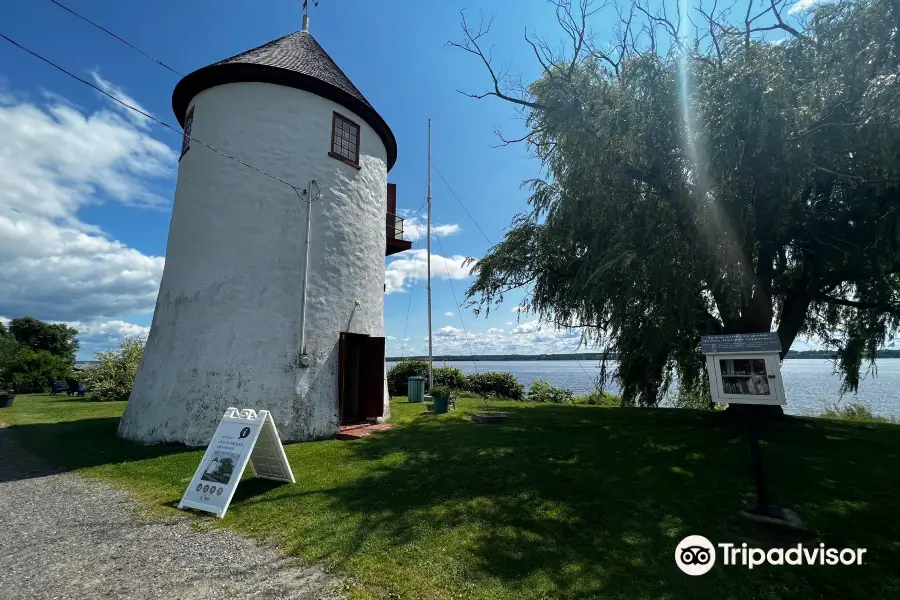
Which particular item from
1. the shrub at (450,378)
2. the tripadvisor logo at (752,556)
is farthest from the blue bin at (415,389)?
the tripadvisor logo at (752,556)

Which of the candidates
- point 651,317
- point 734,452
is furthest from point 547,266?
point 734,452

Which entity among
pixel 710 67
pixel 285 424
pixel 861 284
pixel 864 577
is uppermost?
pixel 710 67

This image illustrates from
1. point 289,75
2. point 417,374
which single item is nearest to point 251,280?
point 289,75

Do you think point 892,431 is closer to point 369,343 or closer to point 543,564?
point 543,564

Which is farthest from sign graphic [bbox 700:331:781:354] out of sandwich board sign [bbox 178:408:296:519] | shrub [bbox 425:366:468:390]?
shrub [bbox 425:366:468:390]

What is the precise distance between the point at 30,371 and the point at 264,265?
27.3 m

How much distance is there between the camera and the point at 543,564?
4.09 metres

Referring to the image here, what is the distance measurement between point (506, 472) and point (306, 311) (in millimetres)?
5767

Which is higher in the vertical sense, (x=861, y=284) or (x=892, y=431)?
(x=861, y=284)

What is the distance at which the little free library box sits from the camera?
4906mm

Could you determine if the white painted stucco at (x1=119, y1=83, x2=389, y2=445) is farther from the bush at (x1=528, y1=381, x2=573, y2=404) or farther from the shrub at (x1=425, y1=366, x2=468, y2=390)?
the bush at (x1=528, y1=381, x2=573, y2=404)

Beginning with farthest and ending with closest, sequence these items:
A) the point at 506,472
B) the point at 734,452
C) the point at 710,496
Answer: the point at 734,452, the point at 506,472, the point at 710,496

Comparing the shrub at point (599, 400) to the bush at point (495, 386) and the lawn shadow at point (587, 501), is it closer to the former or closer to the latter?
the bush at point (495, 386)

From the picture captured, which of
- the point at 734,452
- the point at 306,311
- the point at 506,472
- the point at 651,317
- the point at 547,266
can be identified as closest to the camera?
the point at 506,472
